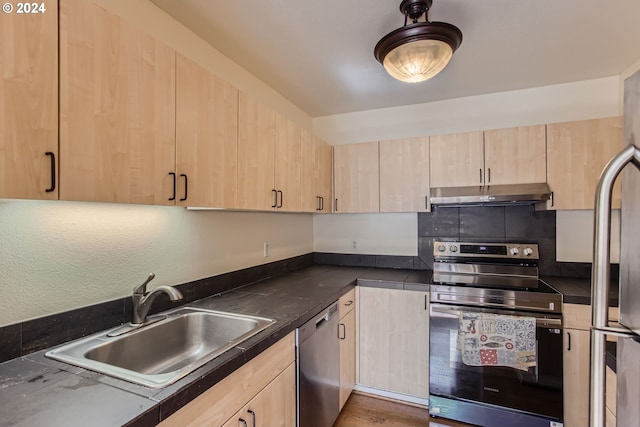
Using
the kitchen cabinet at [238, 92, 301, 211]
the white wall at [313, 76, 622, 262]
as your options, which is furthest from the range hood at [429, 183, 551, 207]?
the kitchen cabinet at [238, 92, 301, 211]

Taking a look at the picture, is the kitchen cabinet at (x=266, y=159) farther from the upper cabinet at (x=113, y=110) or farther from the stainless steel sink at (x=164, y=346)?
A: the stainless steel sink at (x=164, y=346)

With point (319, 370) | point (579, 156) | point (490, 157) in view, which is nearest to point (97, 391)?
point (319, 370)

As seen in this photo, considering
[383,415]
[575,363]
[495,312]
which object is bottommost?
[383,415]

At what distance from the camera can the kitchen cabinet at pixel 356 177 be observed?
274cm

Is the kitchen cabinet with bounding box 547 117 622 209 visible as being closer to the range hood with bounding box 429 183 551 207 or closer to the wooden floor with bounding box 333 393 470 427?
the range hood with bounding box 429 183 551 207

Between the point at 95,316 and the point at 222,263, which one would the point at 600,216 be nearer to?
the point at 95,316

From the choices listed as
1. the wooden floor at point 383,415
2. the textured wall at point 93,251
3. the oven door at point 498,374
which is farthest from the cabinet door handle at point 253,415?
the oven door at point 498,374

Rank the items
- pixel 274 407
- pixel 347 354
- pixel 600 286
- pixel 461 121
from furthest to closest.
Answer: pixel 461 121 → pixel 347 354 → pixel 274 407 → pixel 600 286

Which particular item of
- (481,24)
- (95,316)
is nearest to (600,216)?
(481,24)

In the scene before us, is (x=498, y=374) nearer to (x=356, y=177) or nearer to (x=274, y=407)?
(x=274, y=407)

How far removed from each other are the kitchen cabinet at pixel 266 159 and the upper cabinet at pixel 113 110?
0.47 m

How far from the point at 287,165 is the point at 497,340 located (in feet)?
6.08

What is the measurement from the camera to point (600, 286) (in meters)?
0.59

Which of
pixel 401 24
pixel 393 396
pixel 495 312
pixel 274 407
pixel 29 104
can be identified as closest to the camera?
pixel 29 104
